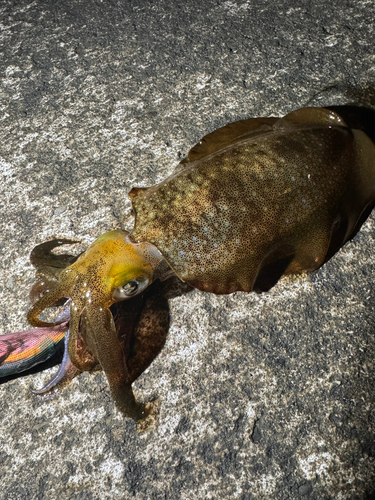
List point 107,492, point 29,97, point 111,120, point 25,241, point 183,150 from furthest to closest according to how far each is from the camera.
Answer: point 29,97, point 111,120, point 183,150, point 25,241, point 107,492

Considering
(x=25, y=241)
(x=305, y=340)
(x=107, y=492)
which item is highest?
(x=25, y=241)

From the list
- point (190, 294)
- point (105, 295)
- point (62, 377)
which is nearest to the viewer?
point (105, 295)

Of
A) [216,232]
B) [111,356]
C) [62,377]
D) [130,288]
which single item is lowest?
[62,377]

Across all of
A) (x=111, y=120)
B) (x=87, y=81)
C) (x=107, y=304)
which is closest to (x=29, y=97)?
(x=87, y=81)

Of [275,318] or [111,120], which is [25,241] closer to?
[111,120]

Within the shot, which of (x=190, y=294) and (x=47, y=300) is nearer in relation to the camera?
(x=47, y=300)

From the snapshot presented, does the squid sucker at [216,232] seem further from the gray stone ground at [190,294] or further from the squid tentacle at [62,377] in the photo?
the gray stone ground at [190,294]

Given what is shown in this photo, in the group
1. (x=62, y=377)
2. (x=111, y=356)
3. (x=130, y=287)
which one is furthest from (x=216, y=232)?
(x=62, y=377)

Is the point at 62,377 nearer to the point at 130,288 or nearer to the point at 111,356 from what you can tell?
the point at 111,356
